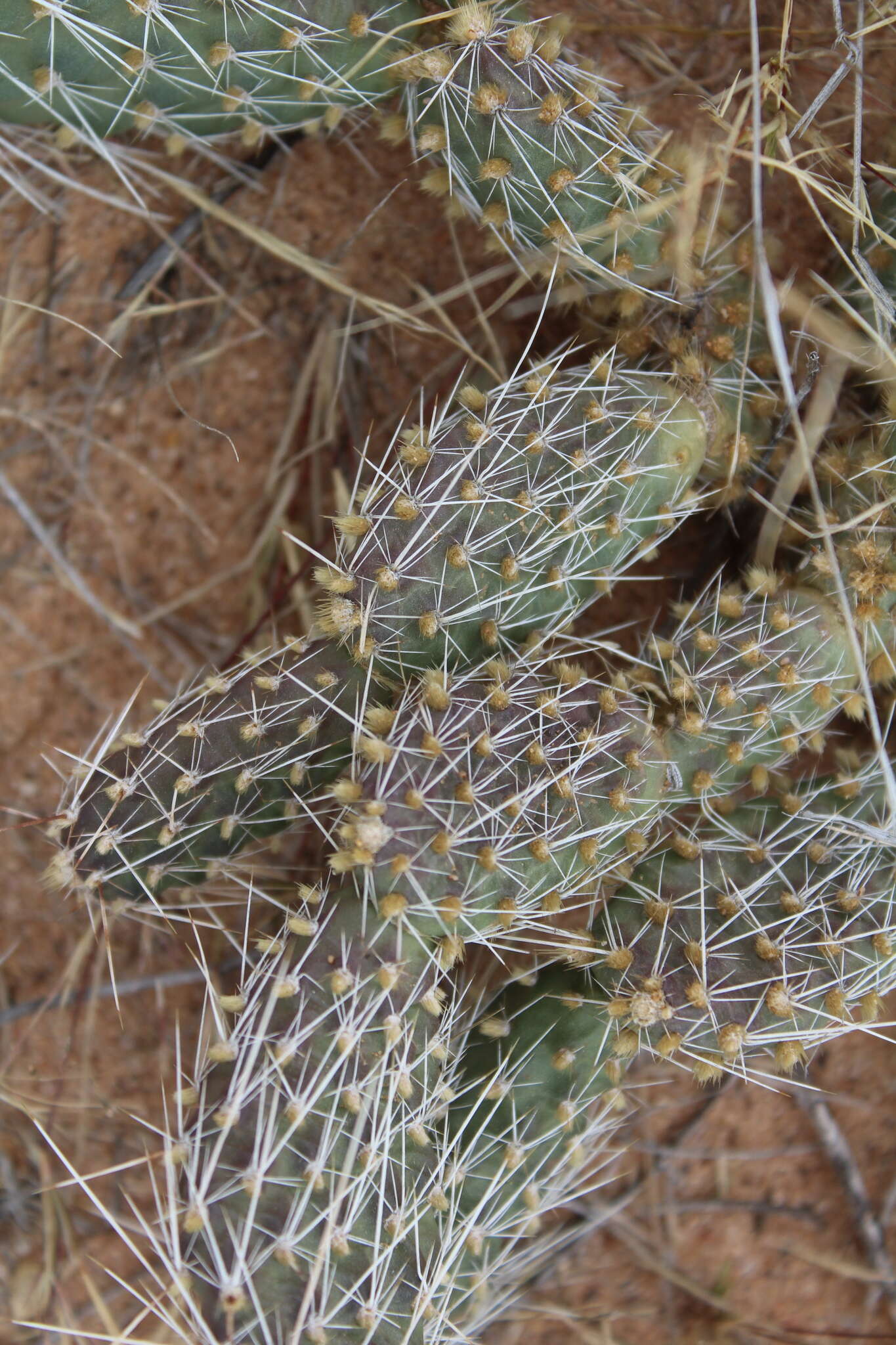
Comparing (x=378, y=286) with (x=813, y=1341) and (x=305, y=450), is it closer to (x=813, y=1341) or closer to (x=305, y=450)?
(x=305, y=450)

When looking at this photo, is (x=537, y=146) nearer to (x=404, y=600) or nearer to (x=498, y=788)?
(x=404, y=600)

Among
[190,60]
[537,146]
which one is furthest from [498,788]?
[190,60]

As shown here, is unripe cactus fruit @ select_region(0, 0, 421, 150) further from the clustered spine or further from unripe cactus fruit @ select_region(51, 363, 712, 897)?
unripe cactus fruit @ select_region(51, 363, 712, 897)

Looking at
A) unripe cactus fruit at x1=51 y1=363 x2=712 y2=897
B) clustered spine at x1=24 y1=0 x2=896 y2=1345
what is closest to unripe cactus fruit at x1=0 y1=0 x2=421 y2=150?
clustered spine at x1=24 y1=0 x2=896 y2=1345

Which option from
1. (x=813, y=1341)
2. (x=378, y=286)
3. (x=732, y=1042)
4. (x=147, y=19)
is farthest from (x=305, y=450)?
(x=813, y=1341)

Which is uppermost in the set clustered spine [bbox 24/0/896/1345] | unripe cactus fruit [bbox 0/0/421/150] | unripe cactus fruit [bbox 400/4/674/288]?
unripe cactus fruit [bbox 0/0/421/150]

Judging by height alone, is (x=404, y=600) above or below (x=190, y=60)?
below
